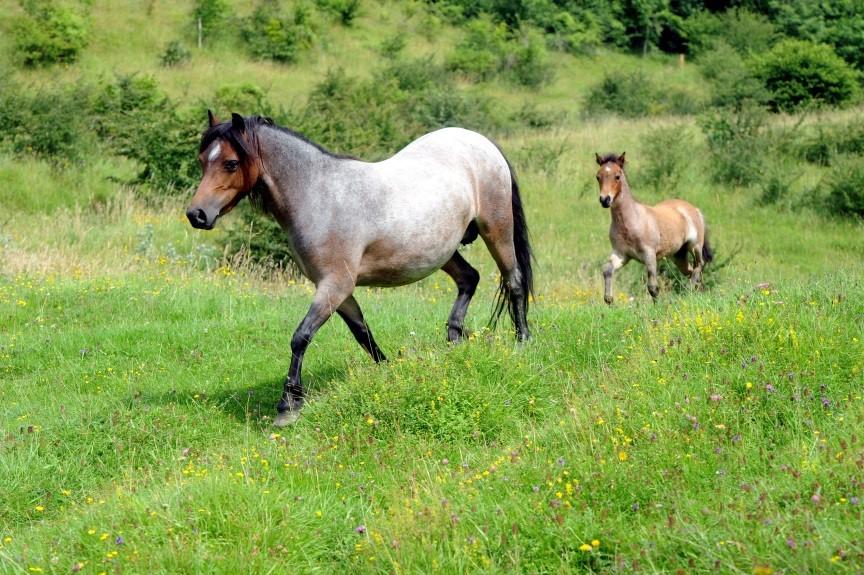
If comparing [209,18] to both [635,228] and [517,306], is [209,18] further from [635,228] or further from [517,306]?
[517,306]

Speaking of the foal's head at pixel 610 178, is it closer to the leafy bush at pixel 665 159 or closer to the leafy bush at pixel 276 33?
the leafy bush at pixel 665 159

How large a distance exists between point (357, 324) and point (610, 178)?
547 centimetres

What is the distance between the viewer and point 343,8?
48.2 meters

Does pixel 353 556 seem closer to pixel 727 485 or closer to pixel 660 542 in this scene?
pixel 660 542

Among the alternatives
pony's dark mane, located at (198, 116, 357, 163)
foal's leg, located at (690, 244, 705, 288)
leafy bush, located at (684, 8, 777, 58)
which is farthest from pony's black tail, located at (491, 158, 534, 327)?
leafy bush, located at (684, 8, 777, 58)

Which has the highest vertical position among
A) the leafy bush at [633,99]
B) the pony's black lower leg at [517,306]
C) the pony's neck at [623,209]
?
the pony's black lower leg at [517,306]

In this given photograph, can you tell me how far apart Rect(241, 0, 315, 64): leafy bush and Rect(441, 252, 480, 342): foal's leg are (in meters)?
34.5

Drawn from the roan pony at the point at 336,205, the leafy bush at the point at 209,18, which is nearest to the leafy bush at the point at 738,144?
the roan pony at the point at 336,205

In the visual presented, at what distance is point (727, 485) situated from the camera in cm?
486

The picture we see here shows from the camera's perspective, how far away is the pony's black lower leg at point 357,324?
7.71 metres

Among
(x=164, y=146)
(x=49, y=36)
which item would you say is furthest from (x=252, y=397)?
(x=49, y=36)

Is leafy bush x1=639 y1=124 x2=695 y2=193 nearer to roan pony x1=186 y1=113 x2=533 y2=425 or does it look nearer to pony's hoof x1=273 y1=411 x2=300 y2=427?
roan pony x1=186 y1=113 x2=533 y2=425

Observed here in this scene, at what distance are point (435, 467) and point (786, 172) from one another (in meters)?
19.1

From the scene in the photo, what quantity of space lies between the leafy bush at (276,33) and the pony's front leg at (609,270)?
103ft
